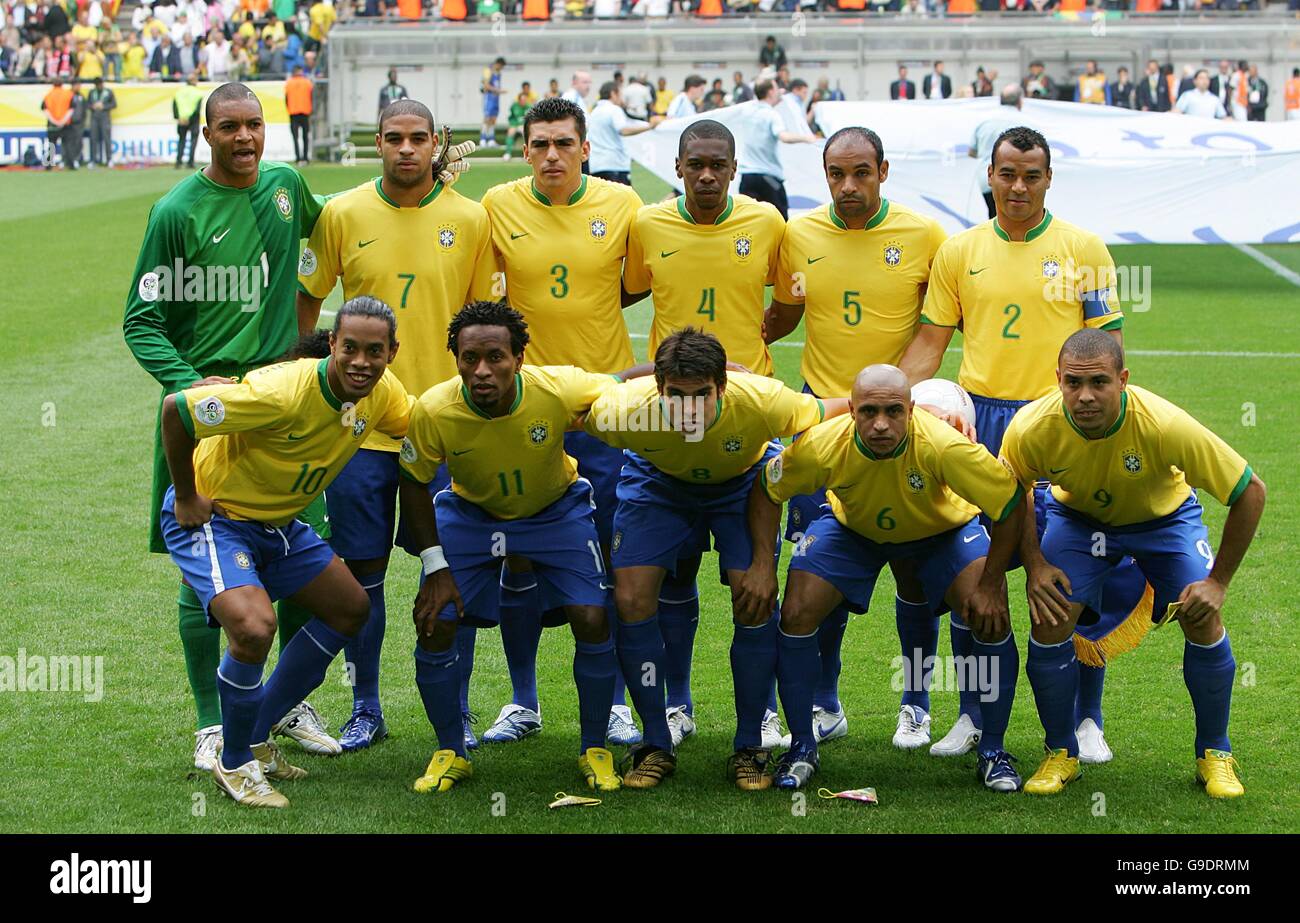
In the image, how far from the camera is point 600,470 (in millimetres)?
6477

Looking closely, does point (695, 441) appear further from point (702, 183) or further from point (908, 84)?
point (908, 84)

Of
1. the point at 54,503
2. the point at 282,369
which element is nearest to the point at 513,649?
the point at 282,369

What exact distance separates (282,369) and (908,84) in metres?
30.0

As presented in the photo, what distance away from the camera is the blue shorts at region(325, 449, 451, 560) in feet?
20.4

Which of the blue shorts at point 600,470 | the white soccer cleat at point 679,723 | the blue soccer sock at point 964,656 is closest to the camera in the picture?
the blue soccer sock at point 964,656

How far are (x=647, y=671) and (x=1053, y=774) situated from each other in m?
1.51

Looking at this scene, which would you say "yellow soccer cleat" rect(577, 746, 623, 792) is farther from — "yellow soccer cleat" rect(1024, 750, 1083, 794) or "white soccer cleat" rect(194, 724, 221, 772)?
"yellow soccer cleat" rect(1024, 750, 1083, 794)

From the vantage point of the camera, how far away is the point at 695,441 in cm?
580

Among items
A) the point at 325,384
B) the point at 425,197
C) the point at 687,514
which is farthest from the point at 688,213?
the point at 325,384

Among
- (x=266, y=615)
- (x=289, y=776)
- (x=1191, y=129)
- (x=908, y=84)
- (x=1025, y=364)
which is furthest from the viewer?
(x=908, y=84)

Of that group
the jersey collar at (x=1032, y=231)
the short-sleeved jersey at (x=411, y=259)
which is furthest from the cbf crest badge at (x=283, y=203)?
the jersey collar at (x=1032, y=231)

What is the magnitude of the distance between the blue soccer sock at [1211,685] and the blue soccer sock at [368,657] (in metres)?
3.11

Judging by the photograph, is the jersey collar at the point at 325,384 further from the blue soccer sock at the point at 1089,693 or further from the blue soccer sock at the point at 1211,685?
the blue soccer sock at the point at 1211,685

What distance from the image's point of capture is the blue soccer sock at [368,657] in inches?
253
